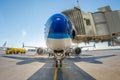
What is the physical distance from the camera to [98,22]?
25.1 meters

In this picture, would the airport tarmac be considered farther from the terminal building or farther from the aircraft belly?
the terminal building

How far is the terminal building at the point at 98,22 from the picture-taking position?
22406 millimetres

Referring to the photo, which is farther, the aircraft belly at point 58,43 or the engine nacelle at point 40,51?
the engine nacelle at point 40,51

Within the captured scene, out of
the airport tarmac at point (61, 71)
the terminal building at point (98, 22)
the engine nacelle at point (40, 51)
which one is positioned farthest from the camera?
the terminal building at point (98, 22)

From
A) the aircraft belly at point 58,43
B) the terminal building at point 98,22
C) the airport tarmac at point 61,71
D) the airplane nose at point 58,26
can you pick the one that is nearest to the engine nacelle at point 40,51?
the airport tarmac at point 61,71

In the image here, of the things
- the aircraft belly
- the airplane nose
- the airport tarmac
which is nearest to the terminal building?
the airport tarmac

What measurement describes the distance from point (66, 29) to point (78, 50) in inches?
346

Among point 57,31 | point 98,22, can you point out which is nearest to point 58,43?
point 57,31

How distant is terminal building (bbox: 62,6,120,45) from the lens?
2241 cm

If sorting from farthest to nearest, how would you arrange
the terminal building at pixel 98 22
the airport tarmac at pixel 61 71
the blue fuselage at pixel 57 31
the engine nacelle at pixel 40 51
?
1. the terminal building at pixel 98 22
2. the engine nacelle at pixel 40 51
3. the blue fuselage at pixel 57 31
4. the airport tarmac at pixel 61 71

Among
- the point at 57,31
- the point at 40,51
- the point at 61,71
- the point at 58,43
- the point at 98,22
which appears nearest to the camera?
the point at 57,31

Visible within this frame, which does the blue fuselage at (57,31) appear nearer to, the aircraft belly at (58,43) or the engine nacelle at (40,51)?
the aircraft belly at (58,43)

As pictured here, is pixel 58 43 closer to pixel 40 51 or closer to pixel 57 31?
pixel 57 31

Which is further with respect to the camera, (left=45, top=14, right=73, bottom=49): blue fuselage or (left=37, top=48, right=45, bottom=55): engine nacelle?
(left=37, top=48, right=45, bottom=55): engine nacelle
